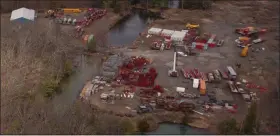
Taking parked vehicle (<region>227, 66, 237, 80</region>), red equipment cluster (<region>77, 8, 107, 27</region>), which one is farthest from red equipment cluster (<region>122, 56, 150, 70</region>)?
red equipment cluster (<region>77, 8, 107, 27</region>)

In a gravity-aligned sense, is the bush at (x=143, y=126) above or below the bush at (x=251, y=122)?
below

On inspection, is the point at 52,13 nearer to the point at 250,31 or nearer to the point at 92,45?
the point at 92,45

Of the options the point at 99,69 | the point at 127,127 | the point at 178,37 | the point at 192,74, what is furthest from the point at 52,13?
the point at 127,127

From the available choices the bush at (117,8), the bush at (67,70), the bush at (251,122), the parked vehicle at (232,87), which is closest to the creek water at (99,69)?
the bush at (67,70)

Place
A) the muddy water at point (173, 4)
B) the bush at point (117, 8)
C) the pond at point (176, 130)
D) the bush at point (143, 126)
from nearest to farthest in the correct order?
the bush at point (143, 126), the pond at point (176, 130), the bush at point (117, 8), the muddy water at point (173, 4)

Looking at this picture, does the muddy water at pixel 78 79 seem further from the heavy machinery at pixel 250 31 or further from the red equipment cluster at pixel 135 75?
the heavy machinery at pixel 250 31

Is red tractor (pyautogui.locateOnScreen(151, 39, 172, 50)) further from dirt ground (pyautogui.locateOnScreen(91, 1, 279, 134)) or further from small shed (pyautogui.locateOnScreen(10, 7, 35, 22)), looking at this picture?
small shed (pyautogui.locateOnScreen(10, 7, 35, 22))
